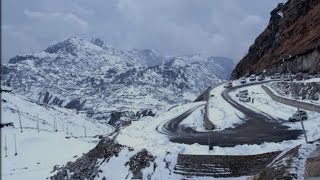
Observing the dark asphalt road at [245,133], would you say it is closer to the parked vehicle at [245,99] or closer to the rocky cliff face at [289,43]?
the parked vehicle at [245,99]

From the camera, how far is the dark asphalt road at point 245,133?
41969 millimetres

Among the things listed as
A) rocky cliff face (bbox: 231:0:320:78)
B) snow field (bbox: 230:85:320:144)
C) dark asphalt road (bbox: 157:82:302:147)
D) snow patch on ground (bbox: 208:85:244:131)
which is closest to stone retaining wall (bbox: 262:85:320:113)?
snow field (bbox: 230:85:320:144)

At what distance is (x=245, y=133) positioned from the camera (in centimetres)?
4662

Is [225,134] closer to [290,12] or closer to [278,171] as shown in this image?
[278,171]

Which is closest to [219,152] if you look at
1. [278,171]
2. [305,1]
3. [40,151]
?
[278,171]

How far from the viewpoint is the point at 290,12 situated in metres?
149

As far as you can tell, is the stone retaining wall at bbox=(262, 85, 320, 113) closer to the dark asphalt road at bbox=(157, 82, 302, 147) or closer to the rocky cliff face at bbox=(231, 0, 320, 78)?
the dark asphalt road at bbox=(157, 82, 302, 147)

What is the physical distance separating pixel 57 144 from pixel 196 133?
127 m

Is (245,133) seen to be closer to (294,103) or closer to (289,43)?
(294,103)

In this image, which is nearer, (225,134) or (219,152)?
(219,152)

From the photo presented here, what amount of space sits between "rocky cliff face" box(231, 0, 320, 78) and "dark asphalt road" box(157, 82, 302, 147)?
38083 mm

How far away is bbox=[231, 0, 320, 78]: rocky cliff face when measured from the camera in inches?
3901

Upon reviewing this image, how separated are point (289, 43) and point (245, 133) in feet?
290

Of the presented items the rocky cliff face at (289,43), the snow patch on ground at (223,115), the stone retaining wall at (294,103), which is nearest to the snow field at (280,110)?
the stone retaining wall at (294,103)
